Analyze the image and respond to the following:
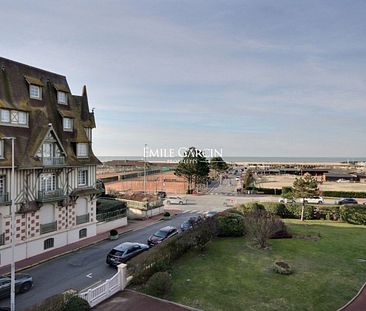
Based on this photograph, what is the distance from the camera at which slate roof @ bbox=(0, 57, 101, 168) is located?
2536cm

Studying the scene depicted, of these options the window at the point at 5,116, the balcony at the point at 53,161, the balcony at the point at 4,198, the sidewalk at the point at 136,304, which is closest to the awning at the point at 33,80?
the window at the point at 5,116

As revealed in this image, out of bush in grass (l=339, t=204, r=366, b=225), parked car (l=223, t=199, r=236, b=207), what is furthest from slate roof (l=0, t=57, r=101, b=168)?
bush in grass (l=339, t=204, r=366, b=225)

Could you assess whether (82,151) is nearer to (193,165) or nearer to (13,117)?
(13,117)

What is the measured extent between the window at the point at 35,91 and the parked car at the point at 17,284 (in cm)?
1506

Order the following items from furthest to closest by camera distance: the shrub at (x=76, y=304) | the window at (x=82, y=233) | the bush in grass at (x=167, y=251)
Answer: the window at (x=82, y=233)
the bush in grass at (x=167, y=251)
the shrub at (x=76, y=304)

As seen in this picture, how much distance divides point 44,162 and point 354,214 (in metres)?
33.9

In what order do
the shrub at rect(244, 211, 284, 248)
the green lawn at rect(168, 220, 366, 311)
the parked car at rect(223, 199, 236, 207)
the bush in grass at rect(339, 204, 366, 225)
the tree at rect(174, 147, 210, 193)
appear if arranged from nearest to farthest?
the green lawn at rect(168, 220, 366, 311) < the shrub at rect(244, 211, 284, 248) < the bush in grass at rect(339, 204, 366, 225) < the parked car at rect(223, 199, 236, 207) < the tree at rect(174, 147, 210, 193)

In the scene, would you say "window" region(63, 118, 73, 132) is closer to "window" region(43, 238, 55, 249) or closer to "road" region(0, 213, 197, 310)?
"window" region(43, 238, 55, 249)

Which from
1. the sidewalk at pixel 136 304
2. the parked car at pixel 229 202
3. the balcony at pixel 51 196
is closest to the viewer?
the sidewalk at pixel 136 304

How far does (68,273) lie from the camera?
2275 cm

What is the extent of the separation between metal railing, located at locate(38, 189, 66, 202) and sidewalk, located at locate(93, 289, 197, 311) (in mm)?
11600

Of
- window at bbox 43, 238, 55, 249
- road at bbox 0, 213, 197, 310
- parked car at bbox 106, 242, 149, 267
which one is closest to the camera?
road at bbox 0, 213, 197, 310

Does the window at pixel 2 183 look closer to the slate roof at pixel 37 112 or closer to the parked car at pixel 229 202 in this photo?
the slate roof at pixel 37 112

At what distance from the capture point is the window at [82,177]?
3077 centimetres
